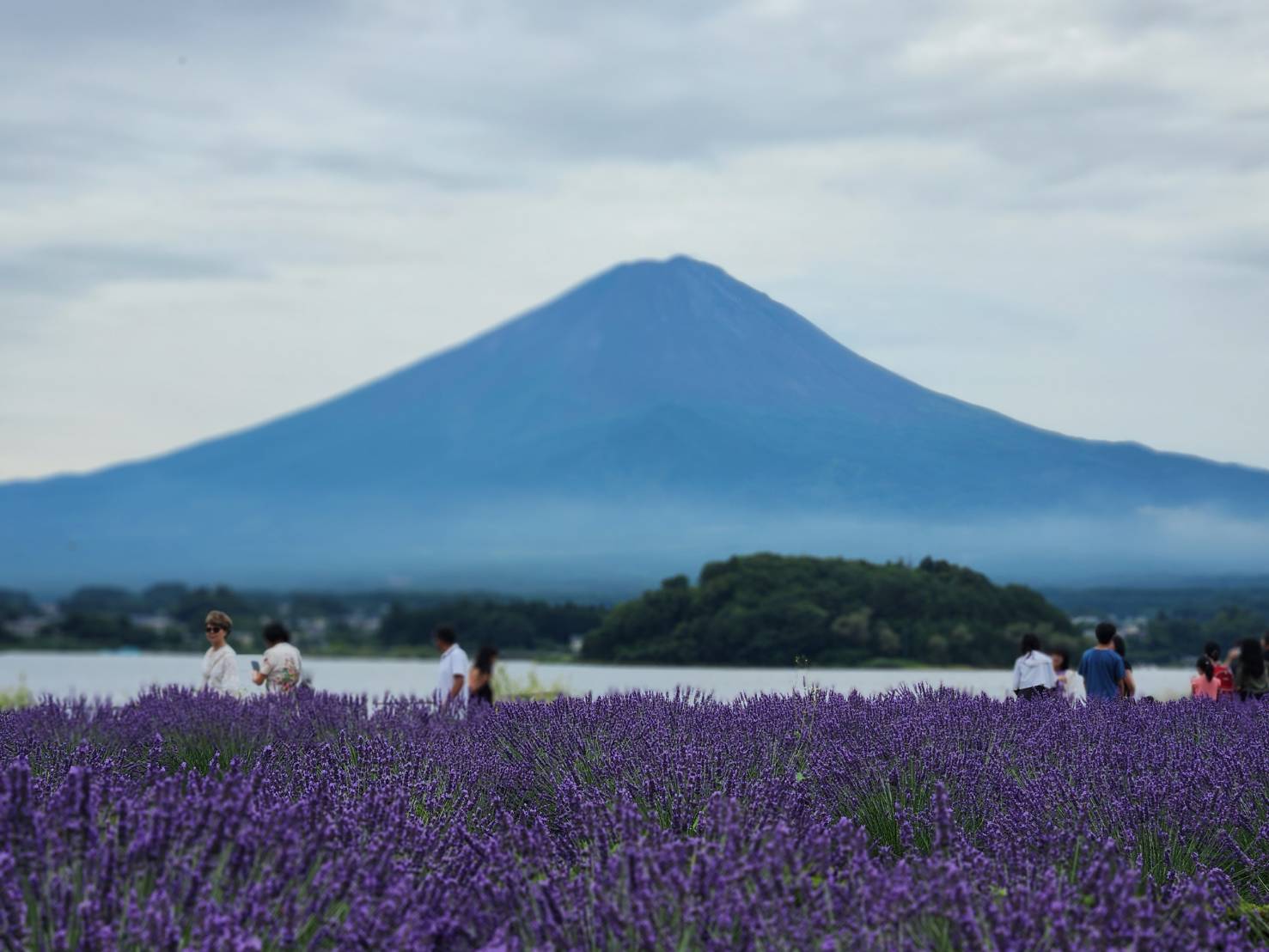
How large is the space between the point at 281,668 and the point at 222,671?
0.38m

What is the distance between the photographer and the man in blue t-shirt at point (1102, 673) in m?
9.97

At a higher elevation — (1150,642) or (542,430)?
(542,430)

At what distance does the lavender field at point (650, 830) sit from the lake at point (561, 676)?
1296 cm

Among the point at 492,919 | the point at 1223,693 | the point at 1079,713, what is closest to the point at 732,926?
the point at 492,919

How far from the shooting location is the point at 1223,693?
10531 mm

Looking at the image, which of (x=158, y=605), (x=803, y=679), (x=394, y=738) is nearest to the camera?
(x=394, y=738)

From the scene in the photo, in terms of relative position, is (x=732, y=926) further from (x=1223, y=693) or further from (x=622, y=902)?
(x=1223, y=693)

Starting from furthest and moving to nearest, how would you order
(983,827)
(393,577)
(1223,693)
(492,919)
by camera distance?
(393,577)
(1223,693)
(983,827)
(492,919)

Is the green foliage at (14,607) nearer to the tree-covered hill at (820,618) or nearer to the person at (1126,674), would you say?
the tree-covered hill at (820,618)

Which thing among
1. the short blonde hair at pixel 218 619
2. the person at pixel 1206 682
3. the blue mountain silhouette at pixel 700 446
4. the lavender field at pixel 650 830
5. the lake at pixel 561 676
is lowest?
the lake at pixel 561 676

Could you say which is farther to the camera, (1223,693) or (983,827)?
(1223,693)

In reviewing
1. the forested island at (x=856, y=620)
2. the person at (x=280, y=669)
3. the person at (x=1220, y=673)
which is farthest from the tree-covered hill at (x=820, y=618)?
the person at (x=280, y=669)

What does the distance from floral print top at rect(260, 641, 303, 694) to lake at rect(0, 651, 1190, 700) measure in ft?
33.4

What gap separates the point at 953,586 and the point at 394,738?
47.0m
